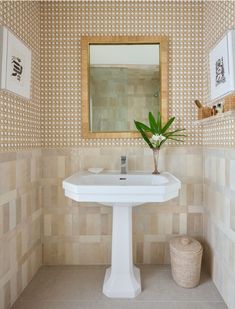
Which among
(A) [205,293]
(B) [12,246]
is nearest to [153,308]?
(A) [205,293]

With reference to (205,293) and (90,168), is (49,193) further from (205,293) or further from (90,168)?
(205,293)

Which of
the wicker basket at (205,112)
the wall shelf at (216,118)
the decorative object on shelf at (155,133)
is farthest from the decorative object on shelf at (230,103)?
the decorative object on shelf at (155,133)

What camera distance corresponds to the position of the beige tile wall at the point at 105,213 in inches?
78.7

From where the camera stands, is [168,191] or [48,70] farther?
[48,70]

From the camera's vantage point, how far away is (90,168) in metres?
1.96

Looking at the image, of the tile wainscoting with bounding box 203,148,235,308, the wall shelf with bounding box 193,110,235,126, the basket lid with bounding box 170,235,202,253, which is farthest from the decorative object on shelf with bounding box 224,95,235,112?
the basket lid with bounding box 170,235,202,253

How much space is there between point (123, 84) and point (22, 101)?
0.76m

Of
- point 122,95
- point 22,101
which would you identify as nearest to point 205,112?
point 122,95

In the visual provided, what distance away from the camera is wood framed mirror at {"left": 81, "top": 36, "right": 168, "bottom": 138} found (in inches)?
77.0

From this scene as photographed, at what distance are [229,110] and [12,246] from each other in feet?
4.90

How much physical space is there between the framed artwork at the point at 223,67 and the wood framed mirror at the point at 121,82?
38cm

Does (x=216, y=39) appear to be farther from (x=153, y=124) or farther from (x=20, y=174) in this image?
(x=20, y=174)

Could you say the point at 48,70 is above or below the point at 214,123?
above

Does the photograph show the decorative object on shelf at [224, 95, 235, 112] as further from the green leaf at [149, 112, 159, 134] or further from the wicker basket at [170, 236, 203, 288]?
the wicker basket at [170, 236, 203, 288]
